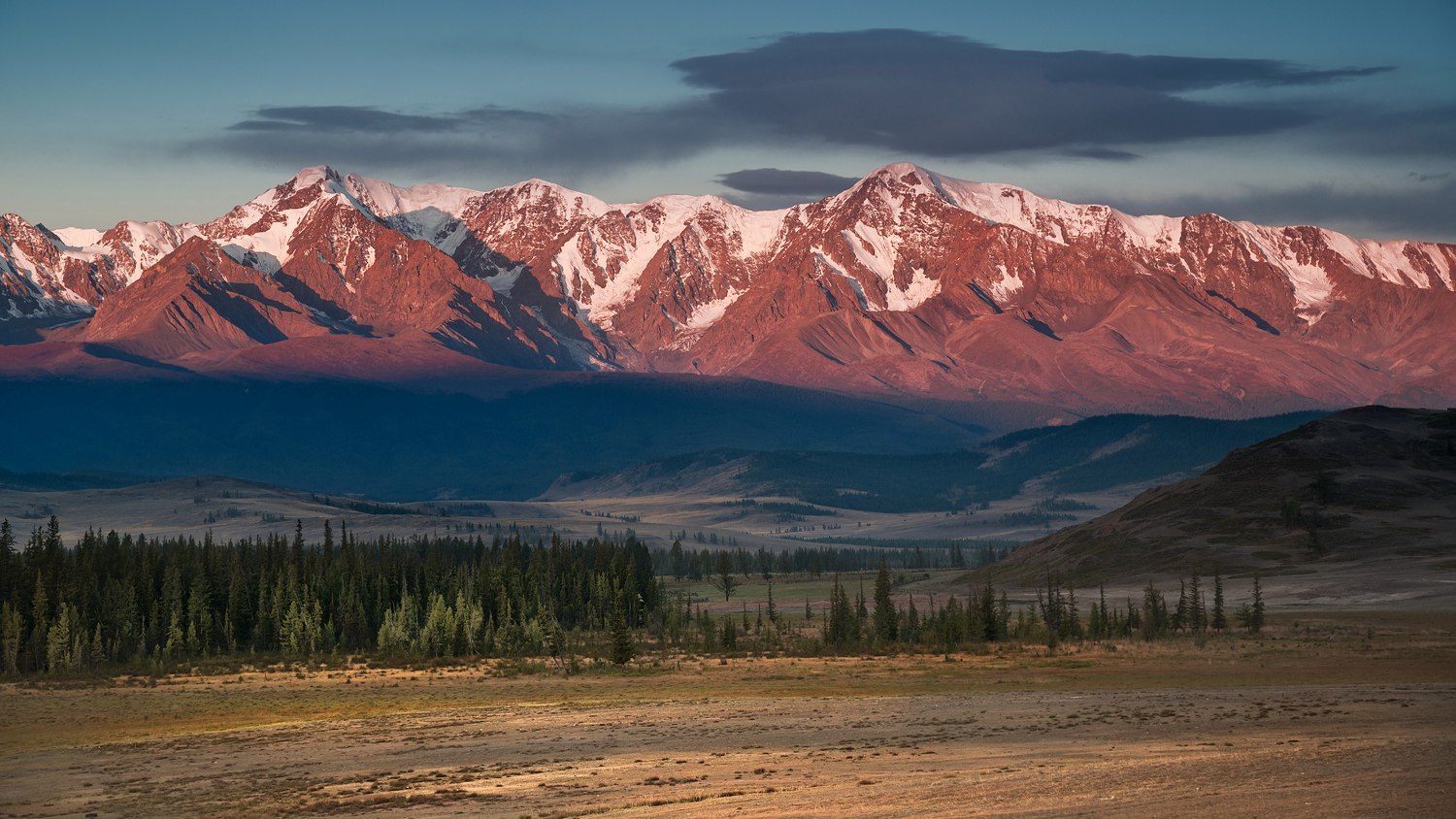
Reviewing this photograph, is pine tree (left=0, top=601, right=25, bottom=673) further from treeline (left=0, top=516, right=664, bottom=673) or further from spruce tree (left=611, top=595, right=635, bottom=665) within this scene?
spruce tree (left=611, top=595, right=635, bottom=665)

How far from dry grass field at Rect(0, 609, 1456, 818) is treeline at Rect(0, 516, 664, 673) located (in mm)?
17040

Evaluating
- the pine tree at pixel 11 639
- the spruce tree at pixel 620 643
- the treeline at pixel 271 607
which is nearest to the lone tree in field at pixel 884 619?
the treeline at pixel 271 607

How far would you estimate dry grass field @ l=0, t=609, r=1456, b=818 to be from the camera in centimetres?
5700

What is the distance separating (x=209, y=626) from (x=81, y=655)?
1599cm

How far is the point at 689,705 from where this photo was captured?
96.8 m

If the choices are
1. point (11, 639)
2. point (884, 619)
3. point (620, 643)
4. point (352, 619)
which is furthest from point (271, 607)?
point (884, 619)

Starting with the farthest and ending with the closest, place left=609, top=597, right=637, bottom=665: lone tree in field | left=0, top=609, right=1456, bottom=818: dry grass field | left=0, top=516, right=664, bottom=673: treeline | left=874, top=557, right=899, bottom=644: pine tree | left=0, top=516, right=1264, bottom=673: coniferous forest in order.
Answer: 1. left=874, top=557, right=899, bottom=644: pine tree
2. left=0, top=516, right=664, bottom=673: treeline
3. left=0, top=516, right=1264, bottom=673: coniferous forest
4. left=609, top=597, right=637, bottom=665: lone tree in field
5. left=0, top=609, right=1456, bottom=818: dry grass field

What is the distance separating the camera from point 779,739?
77000 mm

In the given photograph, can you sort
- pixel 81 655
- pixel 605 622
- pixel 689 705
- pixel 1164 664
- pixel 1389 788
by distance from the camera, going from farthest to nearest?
pixel 605 622
pixel 81 655
pixel 1164 664
pixel 689 705
pixel 1389 788

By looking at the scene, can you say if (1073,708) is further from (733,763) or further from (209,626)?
(209,626)

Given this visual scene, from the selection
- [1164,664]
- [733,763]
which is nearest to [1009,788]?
[733,763]

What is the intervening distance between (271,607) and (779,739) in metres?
89.0

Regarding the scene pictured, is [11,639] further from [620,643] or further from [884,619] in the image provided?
[884,619]

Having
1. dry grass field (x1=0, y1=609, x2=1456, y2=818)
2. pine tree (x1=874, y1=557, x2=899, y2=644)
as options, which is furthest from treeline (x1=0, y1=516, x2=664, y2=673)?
pine tree (x1=874, y1=557, x2=899, y2=644)
